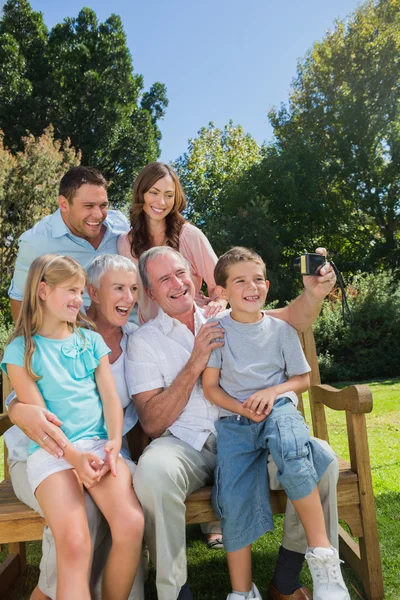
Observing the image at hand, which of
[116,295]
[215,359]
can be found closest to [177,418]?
[215,359]

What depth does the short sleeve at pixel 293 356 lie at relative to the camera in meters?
2.84

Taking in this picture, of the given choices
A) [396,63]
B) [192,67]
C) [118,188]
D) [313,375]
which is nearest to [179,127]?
[192,67]

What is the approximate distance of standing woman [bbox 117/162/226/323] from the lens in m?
3.63

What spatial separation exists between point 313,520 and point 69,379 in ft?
4.06

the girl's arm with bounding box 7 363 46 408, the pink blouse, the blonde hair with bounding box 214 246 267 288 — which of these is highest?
the pink blouse

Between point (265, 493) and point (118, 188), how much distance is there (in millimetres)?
22506

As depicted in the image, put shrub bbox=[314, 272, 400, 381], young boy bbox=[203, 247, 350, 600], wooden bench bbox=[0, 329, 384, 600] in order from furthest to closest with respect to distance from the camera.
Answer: shrub bbox=[314, 272, 400, 381] → wooden bench bbox=[0, 329, 384, 600] → young boy bbox=[203, 247, 350, 600]

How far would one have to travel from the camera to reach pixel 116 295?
293 cm

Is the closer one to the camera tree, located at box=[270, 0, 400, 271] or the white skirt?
the white skirt

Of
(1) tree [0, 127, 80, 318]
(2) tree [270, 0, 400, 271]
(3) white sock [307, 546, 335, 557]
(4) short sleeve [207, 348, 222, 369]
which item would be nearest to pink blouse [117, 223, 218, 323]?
(4) short sleeve [207, 348, 222, 369]

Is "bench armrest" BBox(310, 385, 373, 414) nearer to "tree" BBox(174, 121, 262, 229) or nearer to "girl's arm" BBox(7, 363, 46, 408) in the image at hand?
"girl's arm" BBox(7, 363, 46, 408)

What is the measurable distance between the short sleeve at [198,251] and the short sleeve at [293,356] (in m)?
0.91

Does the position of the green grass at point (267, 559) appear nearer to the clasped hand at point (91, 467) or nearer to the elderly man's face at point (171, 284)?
the clasped hand at point (91, 467)

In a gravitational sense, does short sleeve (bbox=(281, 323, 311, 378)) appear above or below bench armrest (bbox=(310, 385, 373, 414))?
above
